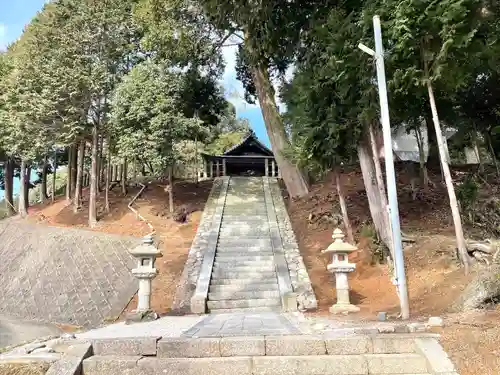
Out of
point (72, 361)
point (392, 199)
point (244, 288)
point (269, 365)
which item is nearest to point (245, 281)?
point (244, 288)

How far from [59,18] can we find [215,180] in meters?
9.79

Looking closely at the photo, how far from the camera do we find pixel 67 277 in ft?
42.8

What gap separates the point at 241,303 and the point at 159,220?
7.81 metres

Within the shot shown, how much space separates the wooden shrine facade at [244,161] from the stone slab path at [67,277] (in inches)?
410

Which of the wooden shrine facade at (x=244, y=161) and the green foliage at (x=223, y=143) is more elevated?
the green foliage at (x=223, y=143)

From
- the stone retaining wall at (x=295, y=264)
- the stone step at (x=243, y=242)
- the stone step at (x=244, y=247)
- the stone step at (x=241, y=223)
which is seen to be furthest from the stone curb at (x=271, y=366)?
the stone step at (x=241, y=223)

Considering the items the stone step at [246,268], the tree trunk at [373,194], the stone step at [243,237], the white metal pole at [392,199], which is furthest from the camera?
the stone step at [243,237]

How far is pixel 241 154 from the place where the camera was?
27.5 meters

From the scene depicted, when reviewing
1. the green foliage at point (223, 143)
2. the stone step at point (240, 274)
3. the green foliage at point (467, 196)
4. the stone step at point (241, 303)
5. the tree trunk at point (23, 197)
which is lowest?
the stone step at point (241, 303)

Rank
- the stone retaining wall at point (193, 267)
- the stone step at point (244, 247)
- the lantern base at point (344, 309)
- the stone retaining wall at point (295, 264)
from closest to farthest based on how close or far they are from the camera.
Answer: the lantern base at point (344, 309), the stone retaining wall at point (295, 264), the stone retaining wall at point (193, 267), the stone step at point (244, 247)

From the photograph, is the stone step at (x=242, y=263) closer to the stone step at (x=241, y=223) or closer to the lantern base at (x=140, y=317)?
the stone step at (x=241, y=223)

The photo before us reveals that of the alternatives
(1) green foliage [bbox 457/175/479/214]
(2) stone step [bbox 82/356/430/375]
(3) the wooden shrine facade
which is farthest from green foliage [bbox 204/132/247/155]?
(2) stone step [bbox 82/356/430/375]

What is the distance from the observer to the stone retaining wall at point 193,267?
32.0ft

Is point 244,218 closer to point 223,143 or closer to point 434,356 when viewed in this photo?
point 434,356
